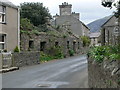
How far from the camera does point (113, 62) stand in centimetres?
584

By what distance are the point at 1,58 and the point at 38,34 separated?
11240mm

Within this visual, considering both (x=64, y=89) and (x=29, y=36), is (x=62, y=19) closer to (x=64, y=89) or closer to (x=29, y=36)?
(x=29, y=36)

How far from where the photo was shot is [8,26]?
88.5ft

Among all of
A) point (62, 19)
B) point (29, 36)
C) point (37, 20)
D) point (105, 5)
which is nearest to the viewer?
point (105, 5)

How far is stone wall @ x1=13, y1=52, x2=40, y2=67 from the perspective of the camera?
24092 millimetres

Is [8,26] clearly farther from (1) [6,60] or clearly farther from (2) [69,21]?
(2) [69,21]

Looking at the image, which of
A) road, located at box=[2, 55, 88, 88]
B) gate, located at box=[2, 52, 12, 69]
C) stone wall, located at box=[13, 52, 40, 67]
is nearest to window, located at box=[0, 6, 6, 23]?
stone wall, located at box=[13, 52, 40, 67]

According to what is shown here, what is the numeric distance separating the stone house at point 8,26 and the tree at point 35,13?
1370 centimetres

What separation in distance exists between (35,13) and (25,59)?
58.8 ft

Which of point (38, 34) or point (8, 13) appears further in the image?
point (38, 34)

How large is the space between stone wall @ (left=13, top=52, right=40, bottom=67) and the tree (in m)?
15.6

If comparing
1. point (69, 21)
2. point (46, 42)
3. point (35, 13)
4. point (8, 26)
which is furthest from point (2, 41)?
point (69, 21)

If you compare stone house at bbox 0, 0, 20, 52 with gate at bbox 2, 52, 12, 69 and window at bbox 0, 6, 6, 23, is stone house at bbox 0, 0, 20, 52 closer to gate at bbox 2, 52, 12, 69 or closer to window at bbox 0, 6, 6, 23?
window at bbox 0, 6, 6, 23

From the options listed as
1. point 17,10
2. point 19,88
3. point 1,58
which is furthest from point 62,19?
point 19,88
